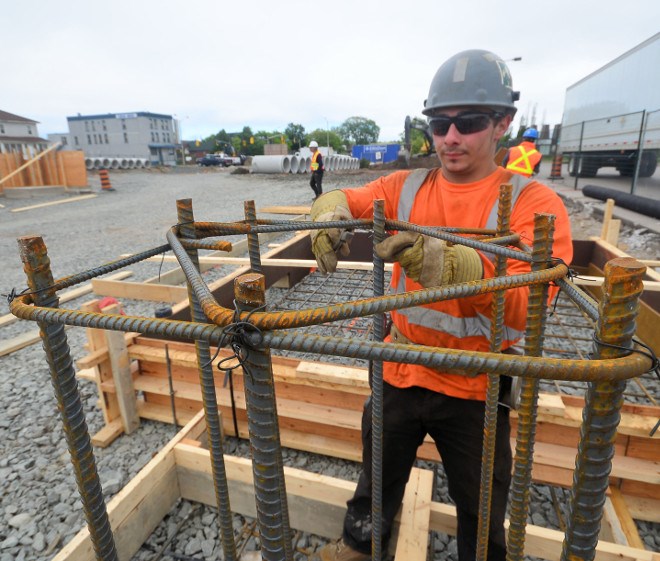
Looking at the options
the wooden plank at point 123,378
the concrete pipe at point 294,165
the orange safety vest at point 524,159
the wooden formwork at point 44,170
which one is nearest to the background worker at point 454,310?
the wooden plank at point 123,378

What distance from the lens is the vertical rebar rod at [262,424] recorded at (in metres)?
0.86

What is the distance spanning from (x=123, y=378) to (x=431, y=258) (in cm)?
302


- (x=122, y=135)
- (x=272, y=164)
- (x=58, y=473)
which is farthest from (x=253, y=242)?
(x=122, y=135)

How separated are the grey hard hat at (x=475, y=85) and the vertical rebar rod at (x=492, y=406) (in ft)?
2.49

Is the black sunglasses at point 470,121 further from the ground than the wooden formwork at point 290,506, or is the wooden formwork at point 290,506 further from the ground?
the black sunglasses at point 470,121

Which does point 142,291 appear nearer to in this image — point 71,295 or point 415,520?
point 71,295

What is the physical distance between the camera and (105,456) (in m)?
3.40

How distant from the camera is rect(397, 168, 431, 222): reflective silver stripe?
7.85 ft

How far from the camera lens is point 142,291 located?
18.0 ft

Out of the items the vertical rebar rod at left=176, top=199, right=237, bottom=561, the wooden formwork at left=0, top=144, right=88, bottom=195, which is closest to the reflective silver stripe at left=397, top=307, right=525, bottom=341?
the vertical rebar rod at left=176, top=199, right=237, bottom=561

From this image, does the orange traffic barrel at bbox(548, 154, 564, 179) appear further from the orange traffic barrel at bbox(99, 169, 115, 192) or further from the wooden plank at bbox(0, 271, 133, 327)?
the orange traffic barrel at bbox(99, 169, 115, 192)

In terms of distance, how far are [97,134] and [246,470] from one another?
8417 centimetres

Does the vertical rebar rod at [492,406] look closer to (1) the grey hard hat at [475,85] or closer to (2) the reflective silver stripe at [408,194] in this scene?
(2) the reflective silver stripe at [408,194]

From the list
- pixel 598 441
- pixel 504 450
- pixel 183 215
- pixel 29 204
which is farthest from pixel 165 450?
pixel 29 204
